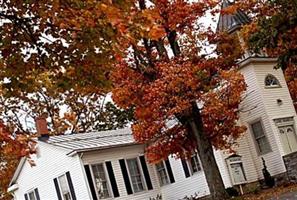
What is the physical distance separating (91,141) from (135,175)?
2854 mm

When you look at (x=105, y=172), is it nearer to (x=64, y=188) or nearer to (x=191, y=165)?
(x=64, y=188)

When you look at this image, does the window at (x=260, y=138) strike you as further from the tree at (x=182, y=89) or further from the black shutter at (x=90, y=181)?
the black shutter at (x=90, y=181)

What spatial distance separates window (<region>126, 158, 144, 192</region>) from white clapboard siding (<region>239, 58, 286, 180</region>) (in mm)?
5702

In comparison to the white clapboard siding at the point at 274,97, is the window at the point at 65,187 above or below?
below

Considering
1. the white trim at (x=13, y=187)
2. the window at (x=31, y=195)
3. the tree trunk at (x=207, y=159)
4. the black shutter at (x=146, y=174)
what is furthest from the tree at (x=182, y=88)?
the white trim at (x=13, y=187)

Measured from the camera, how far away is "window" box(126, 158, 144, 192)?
28277mm

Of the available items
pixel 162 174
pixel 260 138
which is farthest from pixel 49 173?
pixel 260 138

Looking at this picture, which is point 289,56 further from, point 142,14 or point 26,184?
point 26,184

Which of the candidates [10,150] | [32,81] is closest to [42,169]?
[10,150]

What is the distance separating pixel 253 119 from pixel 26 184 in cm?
1337

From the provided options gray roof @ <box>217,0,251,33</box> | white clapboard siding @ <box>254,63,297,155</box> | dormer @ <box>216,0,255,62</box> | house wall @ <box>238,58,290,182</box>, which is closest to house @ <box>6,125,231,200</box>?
house wall @ <box>238,58,290,182</box>

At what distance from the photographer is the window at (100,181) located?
26.5 m

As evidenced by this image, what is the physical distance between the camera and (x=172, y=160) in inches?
1135

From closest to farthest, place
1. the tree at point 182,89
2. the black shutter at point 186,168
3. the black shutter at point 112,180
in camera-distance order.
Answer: the tree at point 182,89, the black shutter at point 112,180, the black shutter at point 186,168
